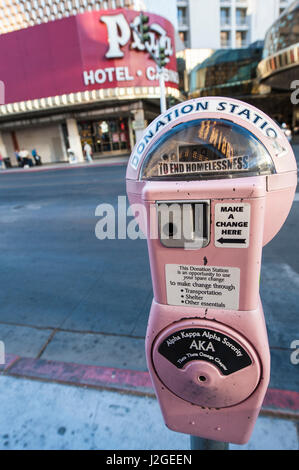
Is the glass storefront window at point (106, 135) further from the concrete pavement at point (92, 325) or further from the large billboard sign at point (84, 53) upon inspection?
the concrete pavement at point (92, 325)

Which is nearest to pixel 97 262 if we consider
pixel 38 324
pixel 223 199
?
pixel 38 324

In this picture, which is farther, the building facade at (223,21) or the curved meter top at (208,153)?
the building facade at (223,21)

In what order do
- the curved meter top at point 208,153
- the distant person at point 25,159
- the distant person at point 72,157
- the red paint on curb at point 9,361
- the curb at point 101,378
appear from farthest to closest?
1. the distant person at point 25,159
2. the distant person at point 72,157
3. the red paint on curb at point 9,361
4. the curb at point 101,378
5. the curved meter top at point 208,153

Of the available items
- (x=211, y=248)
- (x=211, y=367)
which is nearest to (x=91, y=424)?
(x=211, y=367)

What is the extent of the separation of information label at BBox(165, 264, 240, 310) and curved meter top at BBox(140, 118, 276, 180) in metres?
0.28

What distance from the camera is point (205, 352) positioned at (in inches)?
37.3

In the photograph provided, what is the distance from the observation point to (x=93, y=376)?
6.08 feet

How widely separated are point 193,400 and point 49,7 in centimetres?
3647

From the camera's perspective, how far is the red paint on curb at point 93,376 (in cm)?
160

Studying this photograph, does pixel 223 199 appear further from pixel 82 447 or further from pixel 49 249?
pixel 49 249

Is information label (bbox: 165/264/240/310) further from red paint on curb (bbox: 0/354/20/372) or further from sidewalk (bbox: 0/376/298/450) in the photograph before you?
red paint on curb (bbox: 0/354/20/372)

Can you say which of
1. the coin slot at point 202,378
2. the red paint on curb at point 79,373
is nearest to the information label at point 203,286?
the coin slot at point 202,378

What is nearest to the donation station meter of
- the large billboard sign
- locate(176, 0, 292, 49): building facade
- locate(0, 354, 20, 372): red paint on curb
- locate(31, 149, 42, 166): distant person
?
locate(0, 354, 20, 372): red paint on curb

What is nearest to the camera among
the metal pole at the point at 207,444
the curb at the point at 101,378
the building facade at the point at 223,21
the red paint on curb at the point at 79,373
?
the metal pole at the point at 207,444
